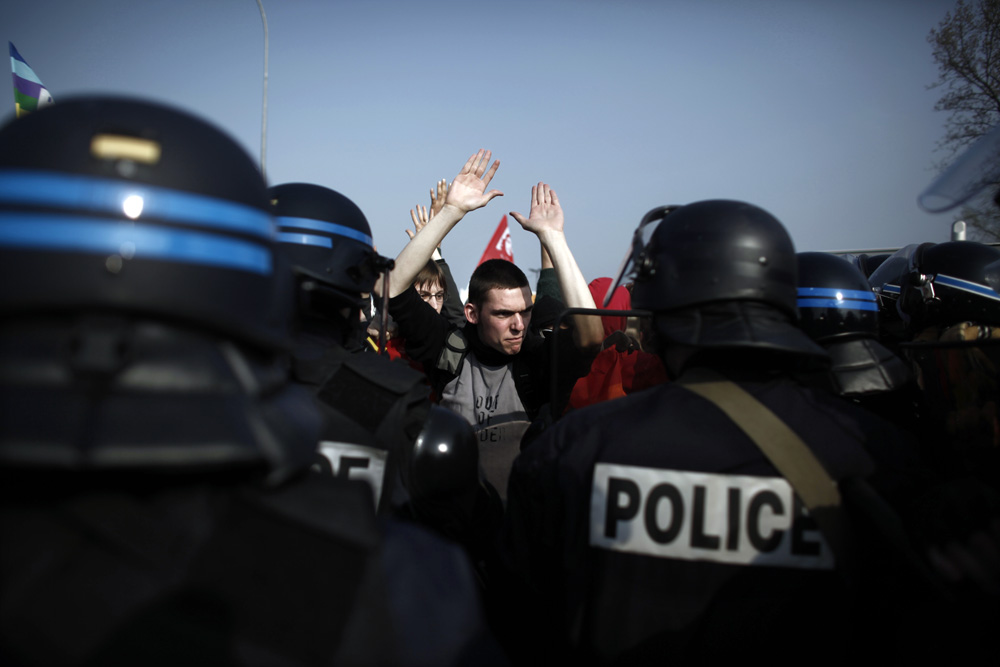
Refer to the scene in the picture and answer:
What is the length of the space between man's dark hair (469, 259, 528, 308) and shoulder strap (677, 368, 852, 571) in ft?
7.11

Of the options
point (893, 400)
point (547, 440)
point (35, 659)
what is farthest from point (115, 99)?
point (893, 400)

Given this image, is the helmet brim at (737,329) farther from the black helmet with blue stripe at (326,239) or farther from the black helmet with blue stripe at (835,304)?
the black helmet with blue stripe at (326,239)

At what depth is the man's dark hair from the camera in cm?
393

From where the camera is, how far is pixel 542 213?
160 inches

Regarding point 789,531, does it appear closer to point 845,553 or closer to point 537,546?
point 845,553

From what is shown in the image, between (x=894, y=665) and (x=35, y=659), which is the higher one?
(x=35, y=659)

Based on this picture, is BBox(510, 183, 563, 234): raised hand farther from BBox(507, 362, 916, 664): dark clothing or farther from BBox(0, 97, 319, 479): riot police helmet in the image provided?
BBox(0, 97, 319, 479): riot police helmet

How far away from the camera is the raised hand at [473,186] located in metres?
3.88

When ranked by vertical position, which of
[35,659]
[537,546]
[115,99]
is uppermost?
[115,99]

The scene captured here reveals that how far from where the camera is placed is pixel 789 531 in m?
1.68

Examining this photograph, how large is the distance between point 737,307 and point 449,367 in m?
2.08

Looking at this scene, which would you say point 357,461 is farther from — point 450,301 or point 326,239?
point 450,301

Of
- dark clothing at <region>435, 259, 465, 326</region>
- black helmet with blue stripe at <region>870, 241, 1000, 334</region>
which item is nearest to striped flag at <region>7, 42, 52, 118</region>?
dark clothing at <region>435, 259, 465, 326</region>

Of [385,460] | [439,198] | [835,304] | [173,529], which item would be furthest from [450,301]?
[173,529]
